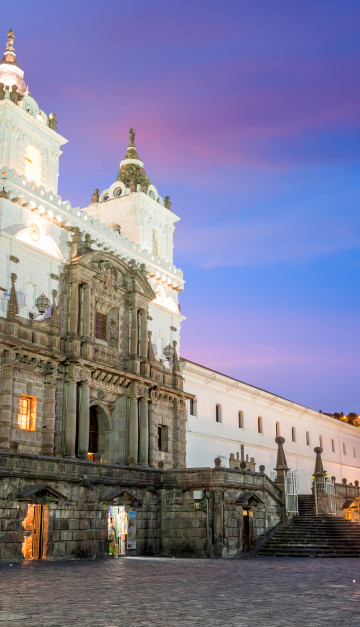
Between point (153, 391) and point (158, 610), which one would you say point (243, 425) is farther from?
point (158, 610)

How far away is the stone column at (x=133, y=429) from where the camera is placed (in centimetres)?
3841

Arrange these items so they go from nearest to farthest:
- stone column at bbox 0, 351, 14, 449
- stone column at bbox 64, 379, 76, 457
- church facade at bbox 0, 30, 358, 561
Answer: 1. church facade at bbox 0, 30, 358, 561
2. stone column at bbox 0, 351, 14, 449
3. stone column at bbox 64, 379, 76, 457

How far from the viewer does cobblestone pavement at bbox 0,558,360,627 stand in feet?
40.2

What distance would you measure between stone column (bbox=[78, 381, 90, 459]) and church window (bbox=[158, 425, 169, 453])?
7.94 metres

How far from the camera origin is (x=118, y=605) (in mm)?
13984

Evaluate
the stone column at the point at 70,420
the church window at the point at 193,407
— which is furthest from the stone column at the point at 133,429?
the church window at the point at 193,407

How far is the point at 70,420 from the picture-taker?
34000 millimetres

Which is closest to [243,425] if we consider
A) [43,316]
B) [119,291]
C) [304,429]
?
[304,429]

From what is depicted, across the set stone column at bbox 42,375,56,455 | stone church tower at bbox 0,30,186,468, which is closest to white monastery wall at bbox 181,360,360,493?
stone church tower at bbox 0,30,186,468

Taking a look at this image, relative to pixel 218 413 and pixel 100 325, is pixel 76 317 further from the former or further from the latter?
pixel 218 413

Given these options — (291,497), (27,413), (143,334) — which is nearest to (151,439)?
(143,334)

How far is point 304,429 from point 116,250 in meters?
32.7

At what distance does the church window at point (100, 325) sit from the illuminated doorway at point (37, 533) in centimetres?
1178

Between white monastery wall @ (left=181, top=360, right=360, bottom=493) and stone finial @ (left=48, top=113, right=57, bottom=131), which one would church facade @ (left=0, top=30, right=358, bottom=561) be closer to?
stone finial @ (left=48, top=113, right=57, bottom=131)
